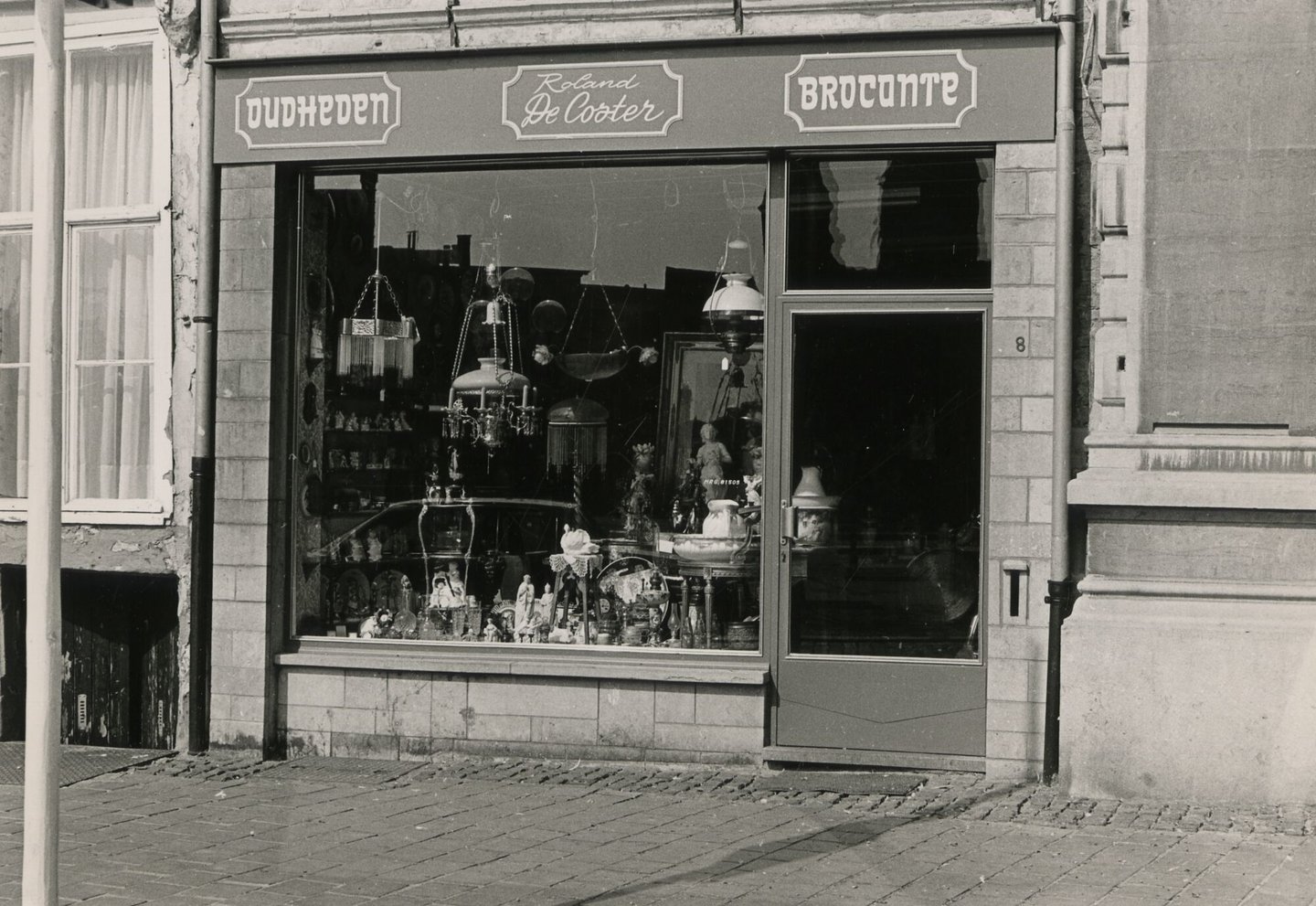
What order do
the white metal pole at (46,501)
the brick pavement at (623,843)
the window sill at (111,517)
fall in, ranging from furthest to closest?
1. the window sill at (111,517)
2. the brick pavement at (623,843)
3. the white metal pole at (46,501)

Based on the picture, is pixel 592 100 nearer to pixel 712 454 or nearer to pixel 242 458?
pixel 712 454

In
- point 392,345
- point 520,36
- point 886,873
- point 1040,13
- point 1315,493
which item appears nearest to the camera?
point 886,873

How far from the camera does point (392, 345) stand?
930 centimetres

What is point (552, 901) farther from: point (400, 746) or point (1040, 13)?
point (1040, 13)

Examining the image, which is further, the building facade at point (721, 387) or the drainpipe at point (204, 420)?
the drainpipe at point (204, 420)

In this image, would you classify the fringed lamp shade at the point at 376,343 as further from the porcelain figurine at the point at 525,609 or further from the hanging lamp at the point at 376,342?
the porcelain figurine at the point at 525,609

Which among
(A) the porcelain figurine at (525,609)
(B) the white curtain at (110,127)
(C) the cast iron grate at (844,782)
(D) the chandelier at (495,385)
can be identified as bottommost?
(C) the cast iron grate at (844,782)

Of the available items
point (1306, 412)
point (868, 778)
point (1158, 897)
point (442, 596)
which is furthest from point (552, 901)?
point (1306, 412)

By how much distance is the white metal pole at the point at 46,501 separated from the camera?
15.9 feet

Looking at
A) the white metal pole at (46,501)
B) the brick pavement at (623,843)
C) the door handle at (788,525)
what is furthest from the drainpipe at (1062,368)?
the white metal pole at (46,501)

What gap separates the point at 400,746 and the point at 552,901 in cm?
318

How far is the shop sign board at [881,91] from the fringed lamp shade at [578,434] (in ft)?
6.36

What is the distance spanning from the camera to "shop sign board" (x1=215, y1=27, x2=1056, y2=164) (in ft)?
26.7

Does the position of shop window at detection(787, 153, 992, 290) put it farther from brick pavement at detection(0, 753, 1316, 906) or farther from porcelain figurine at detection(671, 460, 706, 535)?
brick pavement at detection(0, 753, 1316, 906)
